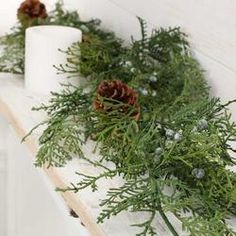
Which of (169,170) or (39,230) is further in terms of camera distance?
(39,230)

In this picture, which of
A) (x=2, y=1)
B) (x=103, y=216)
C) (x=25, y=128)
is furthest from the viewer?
(x=2, y=1)

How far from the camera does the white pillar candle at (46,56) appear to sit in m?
0.96

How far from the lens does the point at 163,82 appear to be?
0.91 m

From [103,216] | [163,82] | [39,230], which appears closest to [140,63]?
[163,82]

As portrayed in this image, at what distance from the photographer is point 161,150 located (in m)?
0.62

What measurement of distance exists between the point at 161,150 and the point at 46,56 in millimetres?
415

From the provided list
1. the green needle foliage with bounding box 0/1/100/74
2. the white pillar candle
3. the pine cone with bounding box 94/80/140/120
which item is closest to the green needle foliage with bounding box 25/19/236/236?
the pine cone with bounding box 94/80/140/120

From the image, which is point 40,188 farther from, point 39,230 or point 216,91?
point 216,91

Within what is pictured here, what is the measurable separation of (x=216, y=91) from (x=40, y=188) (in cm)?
32

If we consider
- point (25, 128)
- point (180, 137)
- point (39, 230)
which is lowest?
point (39, 230)

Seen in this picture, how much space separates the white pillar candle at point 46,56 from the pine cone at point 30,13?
0.62 feet

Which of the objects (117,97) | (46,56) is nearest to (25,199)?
(46,56)

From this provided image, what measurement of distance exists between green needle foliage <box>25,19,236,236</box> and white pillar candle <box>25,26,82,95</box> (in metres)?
0.11

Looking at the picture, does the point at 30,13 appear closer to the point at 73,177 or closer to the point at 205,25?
the point at 205,25
